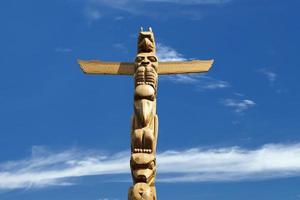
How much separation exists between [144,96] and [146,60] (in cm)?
94

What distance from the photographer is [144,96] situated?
37.3 feet

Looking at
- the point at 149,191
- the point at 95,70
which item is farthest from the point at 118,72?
the point at 149,191

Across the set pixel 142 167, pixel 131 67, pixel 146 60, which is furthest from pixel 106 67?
pixel 142 167

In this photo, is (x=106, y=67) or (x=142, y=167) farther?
(x=106, y=67)

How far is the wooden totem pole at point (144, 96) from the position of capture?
1038 cm

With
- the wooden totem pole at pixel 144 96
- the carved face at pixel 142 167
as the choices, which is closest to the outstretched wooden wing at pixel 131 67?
the wooden totem pole at pixel 144 96

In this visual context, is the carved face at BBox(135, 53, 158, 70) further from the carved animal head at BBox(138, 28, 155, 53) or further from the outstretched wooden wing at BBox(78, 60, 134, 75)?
the outstretched wooden wing at BBox(78, 60, 134, 75)

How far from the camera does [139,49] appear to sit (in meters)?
12.3

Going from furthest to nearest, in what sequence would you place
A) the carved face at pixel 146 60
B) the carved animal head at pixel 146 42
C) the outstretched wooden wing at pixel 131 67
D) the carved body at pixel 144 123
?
the outstretched wooden wing at pixel 131 67, the carved animal head at pixel 146 42, the carved face at pixel 146 60, the carved body at pixel 144 123

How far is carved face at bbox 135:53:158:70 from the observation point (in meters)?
11.9

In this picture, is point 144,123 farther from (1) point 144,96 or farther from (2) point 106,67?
(2) point 106,67

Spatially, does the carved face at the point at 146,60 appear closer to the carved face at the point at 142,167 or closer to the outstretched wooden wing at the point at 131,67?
the outstretched wooden wing at the point at 131,67

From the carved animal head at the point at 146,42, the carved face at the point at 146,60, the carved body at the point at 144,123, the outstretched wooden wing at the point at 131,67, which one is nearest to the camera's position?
the carved body at the point at 144,123

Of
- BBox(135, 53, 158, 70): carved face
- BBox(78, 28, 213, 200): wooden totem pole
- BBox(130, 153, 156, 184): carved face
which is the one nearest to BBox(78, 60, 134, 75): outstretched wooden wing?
BBox(78, 28, 213, 200): wooden totem pole
